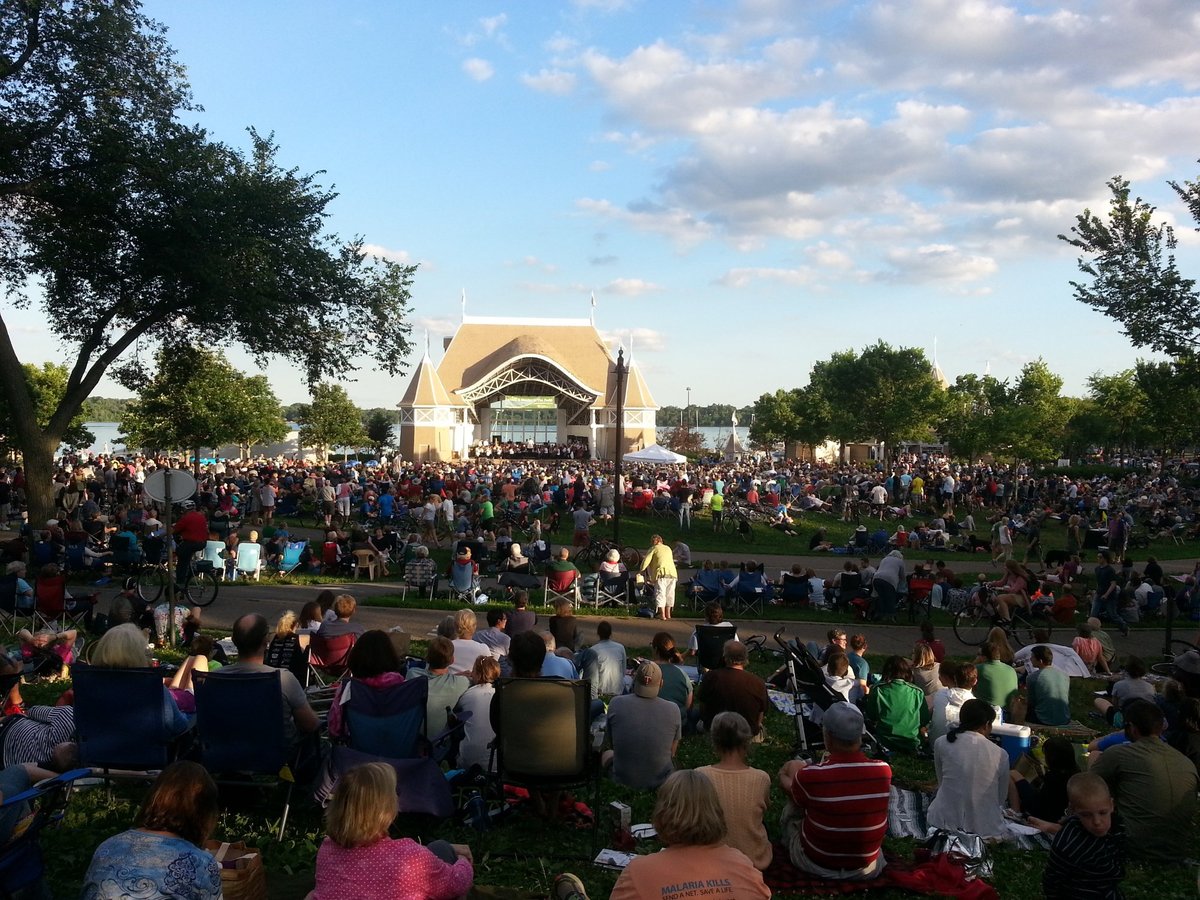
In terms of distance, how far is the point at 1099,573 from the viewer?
14203 millimetres

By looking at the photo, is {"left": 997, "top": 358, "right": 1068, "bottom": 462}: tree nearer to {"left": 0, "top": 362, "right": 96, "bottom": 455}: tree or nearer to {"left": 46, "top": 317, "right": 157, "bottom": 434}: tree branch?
{"left": 46, "top": 317, "right": 157, "bottom": 434}: tree branch

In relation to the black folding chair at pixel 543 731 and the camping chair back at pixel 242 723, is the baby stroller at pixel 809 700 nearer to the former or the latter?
the black folding chair at pixel 543 731

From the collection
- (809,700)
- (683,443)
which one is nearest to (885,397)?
(683,443)

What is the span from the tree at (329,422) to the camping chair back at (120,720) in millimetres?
49469

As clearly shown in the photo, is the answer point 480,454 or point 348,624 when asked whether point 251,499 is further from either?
point 480,454

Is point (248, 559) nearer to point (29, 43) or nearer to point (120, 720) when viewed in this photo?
point (29, 43)

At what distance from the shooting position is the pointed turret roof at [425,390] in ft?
168

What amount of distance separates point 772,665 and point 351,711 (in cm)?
672

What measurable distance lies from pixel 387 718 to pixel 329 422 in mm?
51248

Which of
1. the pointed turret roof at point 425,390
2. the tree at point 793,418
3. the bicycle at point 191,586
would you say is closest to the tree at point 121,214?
the bicycle at point 191,586

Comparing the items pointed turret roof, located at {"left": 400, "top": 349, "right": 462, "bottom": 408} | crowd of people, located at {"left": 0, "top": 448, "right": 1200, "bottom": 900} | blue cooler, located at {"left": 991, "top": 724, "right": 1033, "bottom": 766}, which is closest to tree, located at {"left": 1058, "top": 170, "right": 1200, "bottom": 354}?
crowd of people, located at {"left": 0, "top": 448, "right": 1200, "bottom": 900}

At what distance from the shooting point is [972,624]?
13.0 meters

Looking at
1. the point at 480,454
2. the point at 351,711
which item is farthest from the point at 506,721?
the point at 480,454

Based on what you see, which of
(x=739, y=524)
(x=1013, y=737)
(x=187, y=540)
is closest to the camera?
(x=1013, y=737)
